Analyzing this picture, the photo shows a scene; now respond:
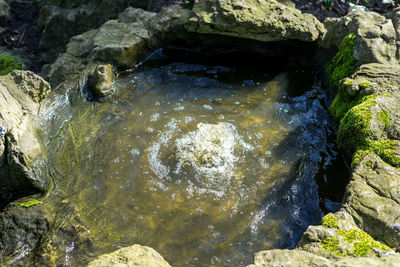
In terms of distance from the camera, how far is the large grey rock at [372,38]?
197 inches

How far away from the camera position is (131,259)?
271 cm

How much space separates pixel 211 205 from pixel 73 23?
5.50 meters

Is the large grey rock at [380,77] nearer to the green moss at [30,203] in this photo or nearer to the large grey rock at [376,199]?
the large grey rock at [376,199]

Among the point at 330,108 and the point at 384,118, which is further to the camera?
the point at 330,108

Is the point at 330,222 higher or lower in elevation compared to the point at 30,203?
higher

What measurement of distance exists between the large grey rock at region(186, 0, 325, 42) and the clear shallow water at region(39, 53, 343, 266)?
0.71 meters

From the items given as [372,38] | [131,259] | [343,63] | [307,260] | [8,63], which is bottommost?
[8,63]

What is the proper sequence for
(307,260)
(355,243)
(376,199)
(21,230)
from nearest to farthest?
(307,260)
(355,243)
(376,199)
(21,230)

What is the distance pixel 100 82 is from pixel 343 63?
3.85 m

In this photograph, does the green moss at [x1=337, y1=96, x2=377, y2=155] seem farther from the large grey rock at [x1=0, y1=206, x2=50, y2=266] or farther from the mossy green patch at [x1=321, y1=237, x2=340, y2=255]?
the large grey rock at [x1=0, y1=206, x2=50, y2=266]

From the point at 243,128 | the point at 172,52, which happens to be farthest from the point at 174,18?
the point at 243,128

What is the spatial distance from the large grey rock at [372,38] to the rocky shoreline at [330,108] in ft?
0.05

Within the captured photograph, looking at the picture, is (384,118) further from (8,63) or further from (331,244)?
(8,63)

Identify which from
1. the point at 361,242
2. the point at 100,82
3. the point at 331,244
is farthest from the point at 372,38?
the point at 100,82
